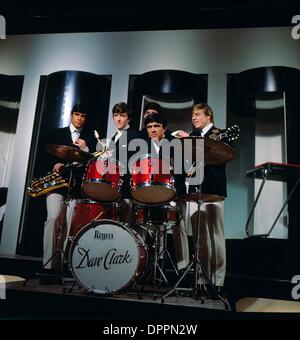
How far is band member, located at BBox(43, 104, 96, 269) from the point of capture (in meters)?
3.30

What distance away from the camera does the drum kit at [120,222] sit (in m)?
2.67

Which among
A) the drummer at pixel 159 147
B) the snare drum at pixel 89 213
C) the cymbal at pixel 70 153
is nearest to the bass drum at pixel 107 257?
the snare drum at pixel 89 213

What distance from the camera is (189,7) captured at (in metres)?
3.76

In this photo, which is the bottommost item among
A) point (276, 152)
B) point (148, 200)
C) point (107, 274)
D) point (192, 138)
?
point (107, 274)

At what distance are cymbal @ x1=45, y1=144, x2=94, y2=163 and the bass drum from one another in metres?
0.60

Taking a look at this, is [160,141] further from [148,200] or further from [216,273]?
[216,273]

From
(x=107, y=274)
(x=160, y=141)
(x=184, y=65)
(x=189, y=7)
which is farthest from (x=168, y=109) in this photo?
(x=107, y=274)

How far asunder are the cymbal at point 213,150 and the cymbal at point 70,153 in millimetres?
916

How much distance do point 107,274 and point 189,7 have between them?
2.73m

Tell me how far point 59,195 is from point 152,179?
1.15 metres
